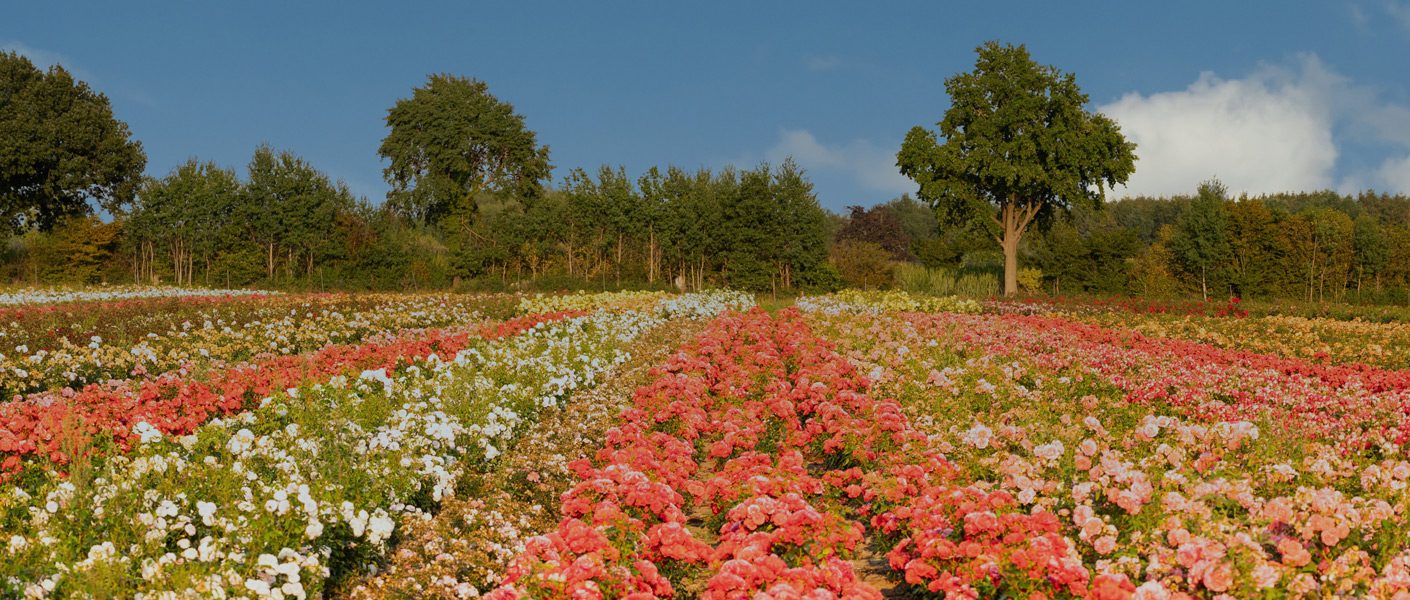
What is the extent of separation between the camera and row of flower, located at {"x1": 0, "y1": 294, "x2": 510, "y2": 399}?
42.0 ft

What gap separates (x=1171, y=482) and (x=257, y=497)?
5480mm

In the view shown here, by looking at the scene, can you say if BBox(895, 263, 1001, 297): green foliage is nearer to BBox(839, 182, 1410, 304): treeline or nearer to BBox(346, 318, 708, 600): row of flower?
BBox(839, 182, 1410, 304): treeline

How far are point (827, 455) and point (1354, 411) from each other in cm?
540

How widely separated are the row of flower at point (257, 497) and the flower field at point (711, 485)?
0.9 inches

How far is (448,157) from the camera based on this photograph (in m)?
54.2

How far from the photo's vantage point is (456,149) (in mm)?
54406

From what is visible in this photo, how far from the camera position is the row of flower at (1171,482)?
177 inches

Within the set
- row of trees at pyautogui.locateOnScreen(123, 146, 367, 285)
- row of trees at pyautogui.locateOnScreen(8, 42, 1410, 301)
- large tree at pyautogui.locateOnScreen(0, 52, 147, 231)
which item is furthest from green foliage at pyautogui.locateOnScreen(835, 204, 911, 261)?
large tree at pyautogui.locateOnScreen(0, 52, 147, 231)

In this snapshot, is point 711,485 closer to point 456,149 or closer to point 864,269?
point 864,269

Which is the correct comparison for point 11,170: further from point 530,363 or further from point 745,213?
point 530,363

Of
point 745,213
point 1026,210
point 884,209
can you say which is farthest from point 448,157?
point 884,209

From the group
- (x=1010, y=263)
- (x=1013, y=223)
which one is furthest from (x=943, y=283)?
(x=1013, y=223)

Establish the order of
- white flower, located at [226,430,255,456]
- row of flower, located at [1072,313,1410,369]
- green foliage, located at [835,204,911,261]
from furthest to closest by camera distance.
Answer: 1. green foliage, located at [835,204,911,261]
2. row of flower, located at [1072,313,1410,369]
3. white flower, located at [226,430,255,456]

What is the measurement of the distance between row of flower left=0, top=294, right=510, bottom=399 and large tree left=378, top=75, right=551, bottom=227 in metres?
30.9
